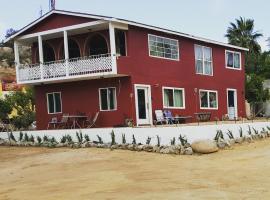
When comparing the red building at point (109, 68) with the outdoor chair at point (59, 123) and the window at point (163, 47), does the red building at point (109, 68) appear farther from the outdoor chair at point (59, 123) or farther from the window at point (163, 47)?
the outdoor chair at point (59, 123)

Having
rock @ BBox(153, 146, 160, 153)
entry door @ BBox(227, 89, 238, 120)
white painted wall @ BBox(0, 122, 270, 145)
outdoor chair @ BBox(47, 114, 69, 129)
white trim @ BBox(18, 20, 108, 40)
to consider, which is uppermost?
white trim @ BBox(18, 20, 108, 40)

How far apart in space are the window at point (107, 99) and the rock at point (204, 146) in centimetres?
718

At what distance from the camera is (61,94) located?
1172 inches

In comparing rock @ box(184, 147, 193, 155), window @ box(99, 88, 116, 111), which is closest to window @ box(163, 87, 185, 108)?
window @ box(99, 88, 116, 111)

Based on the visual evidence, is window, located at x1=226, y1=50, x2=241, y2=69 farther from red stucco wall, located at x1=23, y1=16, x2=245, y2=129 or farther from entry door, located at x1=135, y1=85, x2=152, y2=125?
entry door, located at x1=135, y1=85, x2=152, y2=125

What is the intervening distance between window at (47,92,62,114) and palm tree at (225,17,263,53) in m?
33.0

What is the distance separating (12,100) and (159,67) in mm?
13997

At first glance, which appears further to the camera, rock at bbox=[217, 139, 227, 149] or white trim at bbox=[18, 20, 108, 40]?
white trim at bbox=[18, 20, 108, 40]

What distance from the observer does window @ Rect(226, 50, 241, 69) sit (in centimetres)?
3630

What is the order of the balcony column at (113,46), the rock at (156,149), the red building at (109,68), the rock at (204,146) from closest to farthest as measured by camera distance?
the rock at (204,146) < the rock at (156,149) < the balcony column at (113,46) < the red building at (109,68)

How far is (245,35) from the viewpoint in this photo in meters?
59.9

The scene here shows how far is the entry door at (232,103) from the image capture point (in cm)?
3600

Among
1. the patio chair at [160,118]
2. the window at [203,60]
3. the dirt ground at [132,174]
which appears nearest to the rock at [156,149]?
the dirt ground at [132,174]

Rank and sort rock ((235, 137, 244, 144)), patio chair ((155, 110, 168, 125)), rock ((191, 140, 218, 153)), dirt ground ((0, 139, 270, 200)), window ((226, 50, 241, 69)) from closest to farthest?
dirt ground ((0, 139, 270, 200)) < rock ((191, 140, 218, 153)) < rock ((235, 137, 244, 144)) < patio chair ((155, 110, 168, 125)) < window ((226, 50, 241, 69))
